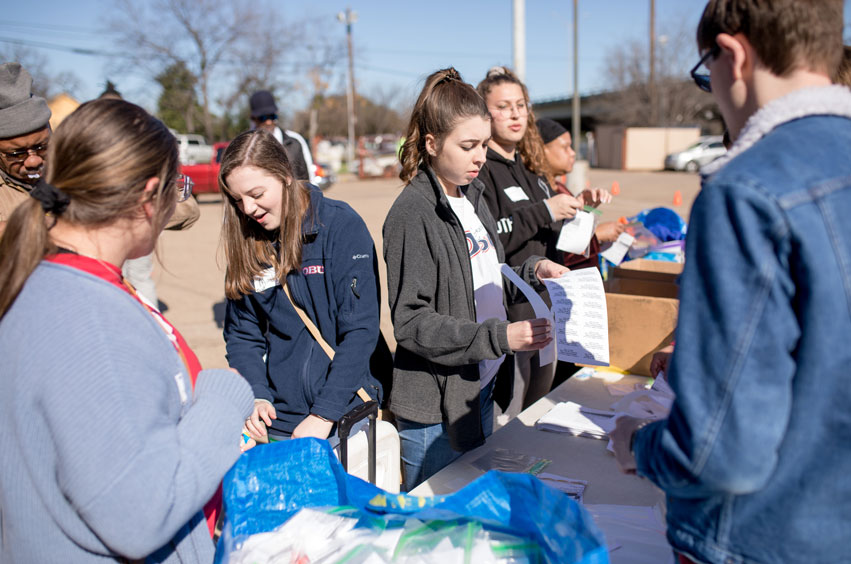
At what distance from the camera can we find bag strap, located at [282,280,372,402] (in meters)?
2.11

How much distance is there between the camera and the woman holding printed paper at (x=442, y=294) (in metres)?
1.93

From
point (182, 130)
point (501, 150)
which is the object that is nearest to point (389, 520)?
point (501, 150)

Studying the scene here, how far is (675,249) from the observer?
3771 millimetres

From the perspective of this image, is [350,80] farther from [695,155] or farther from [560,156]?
[560,156]

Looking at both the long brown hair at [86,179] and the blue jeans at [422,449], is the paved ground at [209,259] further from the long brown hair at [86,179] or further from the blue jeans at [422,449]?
the blue jeans at [422,449]

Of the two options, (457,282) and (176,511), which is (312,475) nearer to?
(176,511)

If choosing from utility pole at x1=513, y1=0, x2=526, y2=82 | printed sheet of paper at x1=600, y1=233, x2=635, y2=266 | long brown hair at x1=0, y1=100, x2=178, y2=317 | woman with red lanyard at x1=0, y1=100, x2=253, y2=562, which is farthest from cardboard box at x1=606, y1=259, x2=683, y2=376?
utility pole at x1=513, y1=0, x2=526, y2=82

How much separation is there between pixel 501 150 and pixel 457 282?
121 centimetres

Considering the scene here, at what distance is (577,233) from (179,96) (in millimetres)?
34182

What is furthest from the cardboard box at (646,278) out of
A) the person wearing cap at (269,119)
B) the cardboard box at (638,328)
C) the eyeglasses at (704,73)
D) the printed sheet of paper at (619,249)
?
the person wearing cap at (269,119)

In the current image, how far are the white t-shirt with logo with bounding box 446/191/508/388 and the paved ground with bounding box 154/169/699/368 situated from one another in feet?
1.05

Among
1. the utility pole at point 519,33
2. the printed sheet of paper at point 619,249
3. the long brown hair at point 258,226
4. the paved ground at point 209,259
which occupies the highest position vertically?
the utility pole at point 519,33

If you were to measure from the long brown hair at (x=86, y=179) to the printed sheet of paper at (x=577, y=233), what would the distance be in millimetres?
2023

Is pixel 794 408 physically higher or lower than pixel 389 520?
higher
